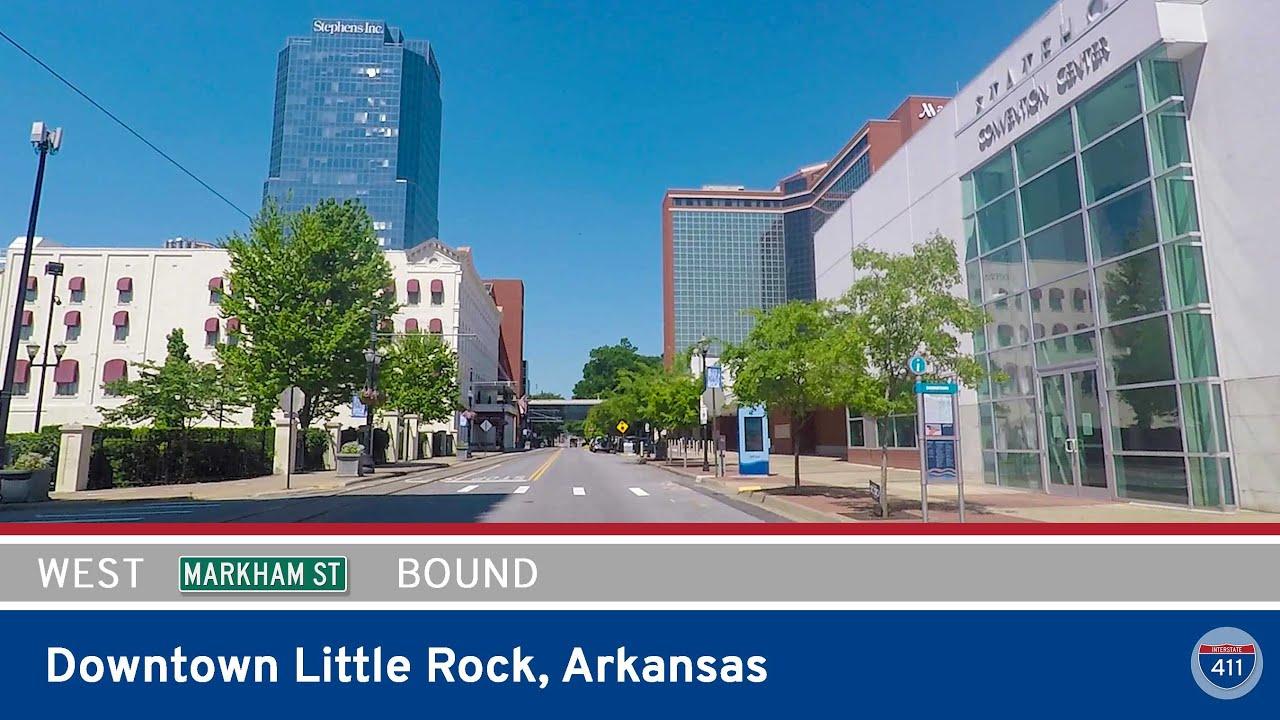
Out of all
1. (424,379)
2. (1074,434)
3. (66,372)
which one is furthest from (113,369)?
(1074,434)

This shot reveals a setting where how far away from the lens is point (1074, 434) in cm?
1534

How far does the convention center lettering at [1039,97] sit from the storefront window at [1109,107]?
51 centimetres

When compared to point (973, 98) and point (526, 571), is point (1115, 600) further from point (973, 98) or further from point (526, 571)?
point (973, 98)

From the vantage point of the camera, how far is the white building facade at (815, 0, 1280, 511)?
39.4 ft

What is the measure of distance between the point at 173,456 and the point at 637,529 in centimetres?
2365

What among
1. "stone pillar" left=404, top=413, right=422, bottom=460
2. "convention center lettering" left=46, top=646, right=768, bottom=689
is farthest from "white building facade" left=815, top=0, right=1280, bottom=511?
"stone pillar" left=404, top=413, right=422, bottom=460

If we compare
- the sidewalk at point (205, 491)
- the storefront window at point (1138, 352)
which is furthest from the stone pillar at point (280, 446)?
the storefront window at point (1138, 352)

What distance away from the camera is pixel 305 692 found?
212 cm

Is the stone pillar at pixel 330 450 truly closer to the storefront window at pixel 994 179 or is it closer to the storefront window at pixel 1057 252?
the storefront window at pixel 994 179

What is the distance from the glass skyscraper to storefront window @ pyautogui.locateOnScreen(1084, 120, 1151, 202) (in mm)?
191157

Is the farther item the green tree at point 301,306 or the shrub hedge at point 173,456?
the green tree at point 301,306

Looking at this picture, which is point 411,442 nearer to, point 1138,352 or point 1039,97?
point 1039,97

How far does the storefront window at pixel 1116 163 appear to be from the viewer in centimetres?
1353

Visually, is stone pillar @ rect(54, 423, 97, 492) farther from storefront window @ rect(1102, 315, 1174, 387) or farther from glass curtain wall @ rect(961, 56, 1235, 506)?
storefront window @ rect(1102, 315, 1174, 387)
